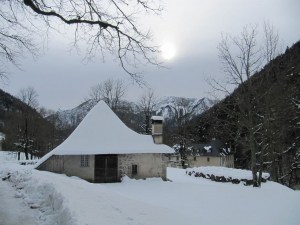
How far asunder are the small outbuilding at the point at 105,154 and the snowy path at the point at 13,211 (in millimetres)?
14339

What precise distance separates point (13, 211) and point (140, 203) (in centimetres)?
369

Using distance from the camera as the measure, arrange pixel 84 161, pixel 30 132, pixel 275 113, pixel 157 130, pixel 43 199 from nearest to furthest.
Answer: pixel 43 199, pixel 275 113, pixel 84 161, pixel 157 130, pixel 30 132

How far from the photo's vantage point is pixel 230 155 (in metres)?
63.9

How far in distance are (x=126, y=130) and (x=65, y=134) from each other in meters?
39.8

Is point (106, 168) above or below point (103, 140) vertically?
below

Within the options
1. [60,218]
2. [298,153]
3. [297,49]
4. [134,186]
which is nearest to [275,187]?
[298,153]

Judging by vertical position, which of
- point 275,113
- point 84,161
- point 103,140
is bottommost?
point 84,161

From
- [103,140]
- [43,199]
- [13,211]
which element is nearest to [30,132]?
[103,140]

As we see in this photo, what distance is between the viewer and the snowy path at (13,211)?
25.5 ft

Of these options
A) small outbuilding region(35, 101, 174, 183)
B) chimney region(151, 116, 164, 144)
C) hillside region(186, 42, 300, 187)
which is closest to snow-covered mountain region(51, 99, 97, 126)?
chimney region(151, 116, 164, 144)

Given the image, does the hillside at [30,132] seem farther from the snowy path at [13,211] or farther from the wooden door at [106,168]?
the snowy path at [13,211]

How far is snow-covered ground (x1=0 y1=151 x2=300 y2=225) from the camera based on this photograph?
8180mm

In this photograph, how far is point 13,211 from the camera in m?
8.66

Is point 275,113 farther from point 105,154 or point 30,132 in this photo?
point 30,132
